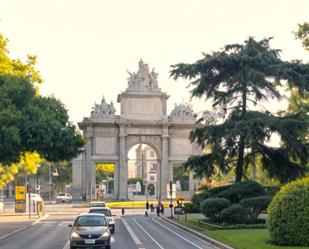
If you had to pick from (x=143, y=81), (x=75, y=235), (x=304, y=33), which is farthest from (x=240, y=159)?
(x=143, y=81)

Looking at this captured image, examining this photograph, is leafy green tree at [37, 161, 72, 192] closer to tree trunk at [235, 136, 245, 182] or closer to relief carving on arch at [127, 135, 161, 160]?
relief carving on arch at [127, 135, 161, 160]

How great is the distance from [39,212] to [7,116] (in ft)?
109

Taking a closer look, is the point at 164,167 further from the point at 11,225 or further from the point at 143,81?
the point at 11,225

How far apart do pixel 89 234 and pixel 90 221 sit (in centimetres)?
130

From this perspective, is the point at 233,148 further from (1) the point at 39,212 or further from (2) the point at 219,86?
(1) the point at 39,212

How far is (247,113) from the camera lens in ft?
139

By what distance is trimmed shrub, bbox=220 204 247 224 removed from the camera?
35719 millimetres

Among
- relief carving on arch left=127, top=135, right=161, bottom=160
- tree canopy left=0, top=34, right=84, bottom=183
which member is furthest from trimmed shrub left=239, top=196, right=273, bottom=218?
relief carving on arch left=127, top=135, right=161, bottom=160

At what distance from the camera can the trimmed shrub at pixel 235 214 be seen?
117 feet

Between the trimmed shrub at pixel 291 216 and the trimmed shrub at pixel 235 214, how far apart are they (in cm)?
1182

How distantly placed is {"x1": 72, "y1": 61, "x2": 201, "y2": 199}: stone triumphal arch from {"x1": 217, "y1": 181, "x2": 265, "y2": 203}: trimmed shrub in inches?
2035

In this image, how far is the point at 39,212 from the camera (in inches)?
2445

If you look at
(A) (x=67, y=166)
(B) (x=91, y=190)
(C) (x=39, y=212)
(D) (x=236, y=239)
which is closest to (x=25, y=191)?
(C) (x=39, y=212)

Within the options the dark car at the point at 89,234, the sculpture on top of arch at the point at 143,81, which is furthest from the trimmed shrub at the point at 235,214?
the sculpture on top of arch at the point at 143,81
